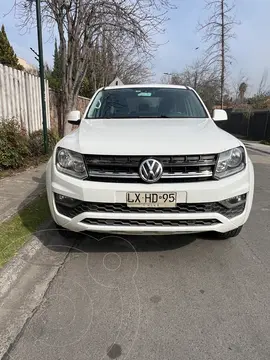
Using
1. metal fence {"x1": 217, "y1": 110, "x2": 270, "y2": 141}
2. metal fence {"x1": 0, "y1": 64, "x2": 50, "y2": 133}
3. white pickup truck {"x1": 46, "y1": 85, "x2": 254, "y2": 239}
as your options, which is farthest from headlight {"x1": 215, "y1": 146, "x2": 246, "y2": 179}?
metal fence {"x1": 217, "y1": 110, "x2": 270, "y2": 141}

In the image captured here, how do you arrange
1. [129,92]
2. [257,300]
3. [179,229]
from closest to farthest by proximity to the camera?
[257,300], [179,229], [129,92]

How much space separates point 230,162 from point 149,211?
85 cm

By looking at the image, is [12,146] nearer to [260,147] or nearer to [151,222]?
[151,222]

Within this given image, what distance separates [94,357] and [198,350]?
2.18ft

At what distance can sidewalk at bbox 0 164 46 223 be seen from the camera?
429 cm

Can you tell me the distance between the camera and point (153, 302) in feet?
8.17

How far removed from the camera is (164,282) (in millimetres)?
2758

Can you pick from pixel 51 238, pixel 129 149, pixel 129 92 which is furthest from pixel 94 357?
pixel 129 92

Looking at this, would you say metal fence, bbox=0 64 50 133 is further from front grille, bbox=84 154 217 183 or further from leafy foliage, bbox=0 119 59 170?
front grille, bbox=84 154 217 183

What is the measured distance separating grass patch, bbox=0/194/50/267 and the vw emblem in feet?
5.08

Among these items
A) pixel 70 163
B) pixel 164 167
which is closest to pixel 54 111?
pixel 70 163

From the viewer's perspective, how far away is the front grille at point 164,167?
8.61ft

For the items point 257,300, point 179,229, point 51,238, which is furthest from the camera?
point 51,238

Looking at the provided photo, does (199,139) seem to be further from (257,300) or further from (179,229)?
(257,300)
